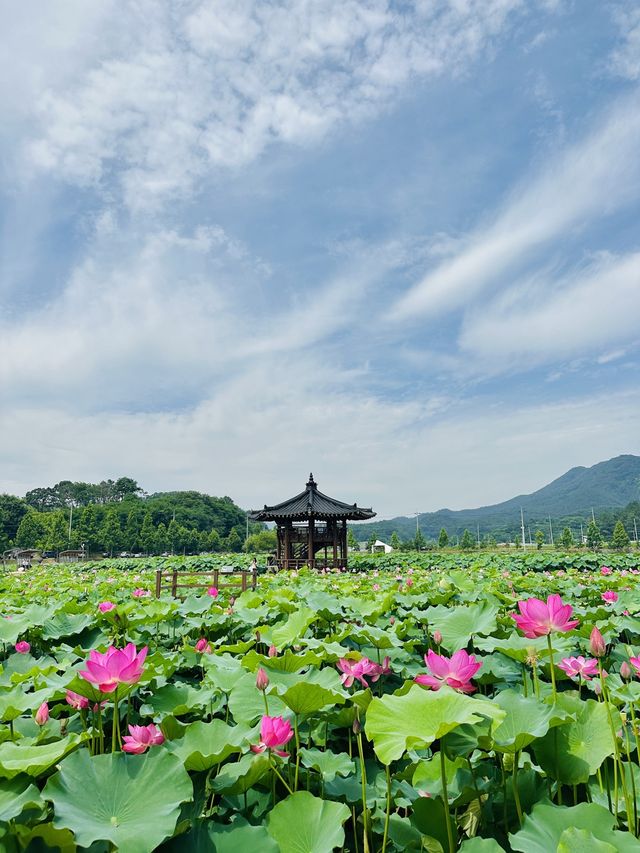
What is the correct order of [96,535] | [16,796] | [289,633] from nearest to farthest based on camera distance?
[16,796], [289,633], [96,535]

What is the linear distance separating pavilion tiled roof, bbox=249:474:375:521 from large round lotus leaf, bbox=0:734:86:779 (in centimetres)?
1731

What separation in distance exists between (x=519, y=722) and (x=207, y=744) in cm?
77

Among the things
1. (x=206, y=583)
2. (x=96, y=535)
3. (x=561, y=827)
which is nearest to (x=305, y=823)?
(x=561, y=827)

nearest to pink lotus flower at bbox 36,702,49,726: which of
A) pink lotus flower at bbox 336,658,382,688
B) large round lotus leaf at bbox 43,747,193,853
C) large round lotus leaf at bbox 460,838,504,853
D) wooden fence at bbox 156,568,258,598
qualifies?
large round lotus leaf at bbox 43,747,193,853

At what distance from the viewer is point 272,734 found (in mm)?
1301

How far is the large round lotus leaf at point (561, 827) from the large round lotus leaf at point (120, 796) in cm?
68

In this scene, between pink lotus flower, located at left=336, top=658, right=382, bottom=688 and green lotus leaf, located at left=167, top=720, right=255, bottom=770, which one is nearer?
green lotus leaf, located at left=167, top=720, right=255, bottom=770

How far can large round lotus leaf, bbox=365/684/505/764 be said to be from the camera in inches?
43.9

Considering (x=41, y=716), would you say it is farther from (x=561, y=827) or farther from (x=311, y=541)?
(x=311, y=541)

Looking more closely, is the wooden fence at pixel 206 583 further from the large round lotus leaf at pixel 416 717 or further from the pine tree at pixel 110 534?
the pine tree at pixel 110 534

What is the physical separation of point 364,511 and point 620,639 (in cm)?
1625

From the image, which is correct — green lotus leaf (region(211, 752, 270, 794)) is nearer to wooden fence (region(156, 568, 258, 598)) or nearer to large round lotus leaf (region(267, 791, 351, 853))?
large round lotus leaf (region(267, 791, 351, 853))

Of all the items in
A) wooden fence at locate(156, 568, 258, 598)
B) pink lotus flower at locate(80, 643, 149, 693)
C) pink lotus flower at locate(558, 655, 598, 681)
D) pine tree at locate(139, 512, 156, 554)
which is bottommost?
pine tree at locate(139, 512, 156, 554)

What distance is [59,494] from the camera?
91.2 m
